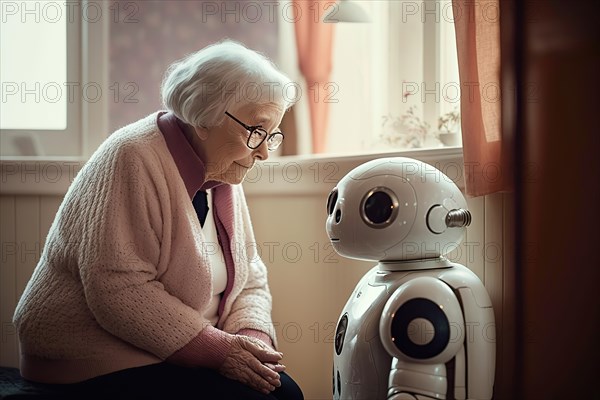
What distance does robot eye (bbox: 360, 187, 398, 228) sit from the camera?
1.70 metres

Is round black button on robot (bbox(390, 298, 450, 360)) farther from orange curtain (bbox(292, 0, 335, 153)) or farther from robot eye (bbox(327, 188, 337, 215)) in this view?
orange curtain (bbox(292, 0, 335, 153))

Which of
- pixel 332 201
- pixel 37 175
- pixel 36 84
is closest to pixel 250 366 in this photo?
pixel 332 201

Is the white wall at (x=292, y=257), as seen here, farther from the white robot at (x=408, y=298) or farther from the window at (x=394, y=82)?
the white robot at (x=408, y=298)

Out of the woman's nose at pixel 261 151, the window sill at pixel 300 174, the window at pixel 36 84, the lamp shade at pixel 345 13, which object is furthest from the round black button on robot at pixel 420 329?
the window at pixel 36 84

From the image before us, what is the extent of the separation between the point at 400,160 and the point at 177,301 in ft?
2.02

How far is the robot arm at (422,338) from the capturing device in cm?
159

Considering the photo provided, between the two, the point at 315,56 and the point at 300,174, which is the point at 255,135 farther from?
the point at 315,56

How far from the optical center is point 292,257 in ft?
8.23

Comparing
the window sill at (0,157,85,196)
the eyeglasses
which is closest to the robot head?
the eyeglasses

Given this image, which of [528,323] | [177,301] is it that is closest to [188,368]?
[177,301]

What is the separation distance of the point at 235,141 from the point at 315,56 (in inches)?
31.0

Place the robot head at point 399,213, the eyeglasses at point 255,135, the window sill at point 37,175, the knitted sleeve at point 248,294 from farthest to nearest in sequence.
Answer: the window sill at point 37,175 < the knitted sleeve at point 248,294 < the eyeglasses at point 255,135 < the robot head at point 399,213

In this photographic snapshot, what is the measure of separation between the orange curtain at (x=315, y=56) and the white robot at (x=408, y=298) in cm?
85

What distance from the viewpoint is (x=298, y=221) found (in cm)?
250
